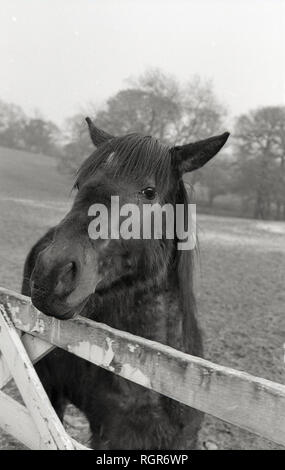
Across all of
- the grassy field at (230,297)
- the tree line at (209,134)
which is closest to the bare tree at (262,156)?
Result: the tree line at (209,134)

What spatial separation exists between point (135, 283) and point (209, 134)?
32959 millimetres

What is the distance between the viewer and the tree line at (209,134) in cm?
3243

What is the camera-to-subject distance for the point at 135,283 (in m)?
2.48

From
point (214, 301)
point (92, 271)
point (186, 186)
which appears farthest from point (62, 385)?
point (214, 301)

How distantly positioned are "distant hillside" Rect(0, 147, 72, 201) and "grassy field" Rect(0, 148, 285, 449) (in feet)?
37.1

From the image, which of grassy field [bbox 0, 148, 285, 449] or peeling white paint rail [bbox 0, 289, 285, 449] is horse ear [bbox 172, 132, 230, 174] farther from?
peeling white paint rail [bbox 0, 289, 285, 449]

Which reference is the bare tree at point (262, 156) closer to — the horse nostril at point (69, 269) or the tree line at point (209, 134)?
the tree line at point (209, 134)

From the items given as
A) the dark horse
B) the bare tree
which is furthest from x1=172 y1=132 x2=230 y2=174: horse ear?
the bare tree

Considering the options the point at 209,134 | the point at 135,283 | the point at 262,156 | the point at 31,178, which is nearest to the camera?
the point at 135,283

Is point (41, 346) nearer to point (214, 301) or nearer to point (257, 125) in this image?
point (214, 301)

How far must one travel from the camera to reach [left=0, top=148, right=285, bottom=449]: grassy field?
433cm

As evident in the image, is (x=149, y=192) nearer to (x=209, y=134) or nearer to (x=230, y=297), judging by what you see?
(x=230, y=297)

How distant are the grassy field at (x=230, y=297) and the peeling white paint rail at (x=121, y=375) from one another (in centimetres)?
112

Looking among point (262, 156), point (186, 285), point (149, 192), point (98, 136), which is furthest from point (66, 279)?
A: point (262, 156)
